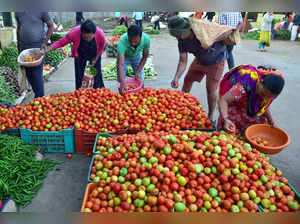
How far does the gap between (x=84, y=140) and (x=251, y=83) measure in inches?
94.1

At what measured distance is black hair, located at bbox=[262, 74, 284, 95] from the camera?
9.02 ft

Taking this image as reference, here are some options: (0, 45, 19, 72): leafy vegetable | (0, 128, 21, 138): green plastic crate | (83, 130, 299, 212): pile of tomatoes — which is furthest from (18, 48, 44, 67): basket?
(83, 130, 299, 212): pile of tomatoes

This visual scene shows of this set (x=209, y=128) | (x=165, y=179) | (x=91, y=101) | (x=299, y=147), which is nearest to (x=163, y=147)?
(x=165, y=179)

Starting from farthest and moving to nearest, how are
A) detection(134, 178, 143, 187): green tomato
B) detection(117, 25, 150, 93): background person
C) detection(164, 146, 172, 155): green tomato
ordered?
detection(117, 25, 150, 93): background person, detection(164, 146, 172, 155): green tomato, detection(134, 178, 143, 187): green tomato

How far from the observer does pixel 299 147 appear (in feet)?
14.2

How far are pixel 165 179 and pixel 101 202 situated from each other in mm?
591

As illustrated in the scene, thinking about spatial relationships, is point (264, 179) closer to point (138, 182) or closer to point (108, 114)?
point (138, 182)

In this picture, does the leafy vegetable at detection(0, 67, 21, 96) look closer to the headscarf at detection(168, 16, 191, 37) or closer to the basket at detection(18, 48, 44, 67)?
the basket at detection(18, 48, 44, 67)

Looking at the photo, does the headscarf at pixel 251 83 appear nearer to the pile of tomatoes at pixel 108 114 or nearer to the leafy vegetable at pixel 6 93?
the pile of tomatoes at pixel 108 114

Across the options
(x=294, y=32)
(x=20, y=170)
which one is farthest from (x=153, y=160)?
(x=294, y=32)

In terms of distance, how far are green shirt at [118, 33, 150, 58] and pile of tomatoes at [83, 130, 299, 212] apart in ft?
7.60

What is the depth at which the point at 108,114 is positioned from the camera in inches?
149

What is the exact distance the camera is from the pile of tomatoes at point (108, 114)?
11.8 feet

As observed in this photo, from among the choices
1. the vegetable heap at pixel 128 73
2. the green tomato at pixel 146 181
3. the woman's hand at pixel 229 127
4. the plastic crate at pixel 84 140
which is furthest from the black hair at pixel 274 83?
the vegetable heap at pixel 128 73
